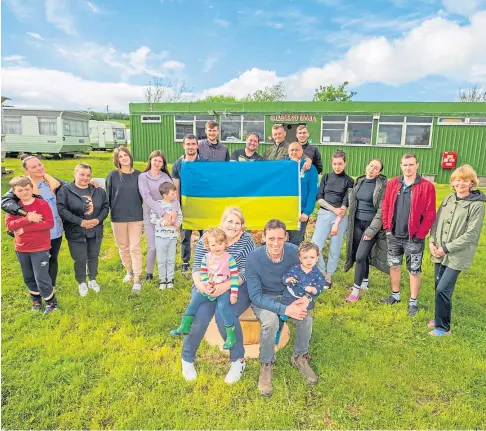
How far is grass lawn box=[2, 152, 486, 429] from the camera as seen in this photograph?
2.98 m

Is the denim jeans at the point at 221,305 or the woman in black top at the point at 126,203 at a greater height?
the woman in black top at the point at 126,203

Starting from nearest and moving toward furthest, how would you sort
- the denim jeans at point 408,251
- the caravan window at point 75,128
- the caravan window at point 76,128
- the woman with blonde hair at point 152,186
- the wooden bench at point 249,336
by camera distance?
1. the wooden bench at point 249,336
2. the denim jeans at point 408,251
3. the woman with blonde hair at point 152,186
4. the caravan window at point 75,128
5. the caravan window at point 76,128

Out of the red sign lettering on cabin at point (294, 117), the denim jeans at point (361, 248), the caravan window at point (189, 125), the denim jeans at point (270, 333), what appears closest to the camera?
the denim jeans at point (270, 333)

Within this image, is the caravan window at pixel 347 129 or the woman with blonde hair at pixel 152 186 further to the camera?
the caravan window at pixel 347 129

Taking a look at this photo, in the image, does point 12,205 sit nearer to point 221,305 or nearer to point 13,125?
point 221,305

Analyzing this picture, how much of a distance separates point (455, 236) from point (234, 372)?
298 cm

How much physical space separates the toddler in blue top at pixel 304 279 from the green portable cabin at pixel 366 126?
14.7 m

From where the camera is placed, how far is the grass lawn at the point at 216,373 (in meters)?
2.98

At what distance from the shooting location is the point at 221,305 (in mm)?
3465

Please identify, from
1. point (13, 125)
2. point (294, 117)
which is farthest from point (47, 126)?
point (294, 117)

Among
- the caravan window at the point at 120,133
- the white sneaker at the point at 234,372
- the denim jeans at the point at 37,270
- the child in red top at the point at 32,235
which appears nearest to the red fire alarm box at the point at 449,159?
the white sneaker at the point at 234,372

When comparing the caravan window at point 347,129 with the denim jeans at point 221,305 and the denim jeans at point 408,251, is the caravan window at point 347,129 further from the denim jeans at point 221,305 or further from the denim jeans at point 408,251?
the denim jeans at point 221,305

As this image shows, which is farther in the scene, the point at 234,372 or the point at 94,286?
the point at 94,286

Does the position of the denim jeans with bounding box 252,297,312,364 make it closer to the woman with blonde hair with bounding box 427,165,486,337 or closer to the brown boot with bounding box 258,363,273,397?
the brown boot with bounding box 258,363,273,397
